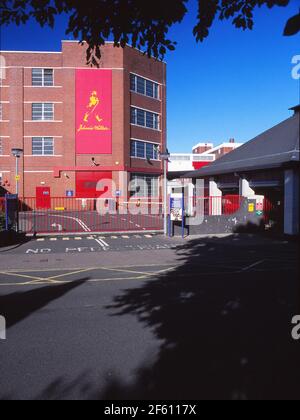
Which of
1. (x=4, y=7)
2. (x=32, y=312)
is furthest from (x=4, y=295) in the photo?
(x=4, y=7)

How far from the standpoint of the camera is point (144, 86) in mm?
47875

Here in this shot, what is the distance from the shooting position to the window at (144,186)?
151 ft

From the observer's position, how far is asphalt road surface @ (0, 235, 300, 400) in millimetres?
4826

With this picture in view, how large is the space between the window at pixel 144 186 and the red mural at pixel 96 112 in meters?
4.74

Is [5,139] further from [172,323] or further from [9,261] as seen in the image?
[172,323]

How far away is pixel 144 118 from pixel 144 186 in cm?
857

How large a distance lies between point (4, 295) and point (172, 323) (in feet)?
14.7

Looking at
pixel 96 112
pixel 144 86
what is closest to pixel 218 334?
pixel 96 112

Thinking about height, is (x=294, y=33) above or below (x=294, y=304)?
Result: above

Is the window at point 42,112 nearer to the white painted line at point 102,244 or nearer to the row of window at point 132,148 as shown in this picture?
the row of window at point 132,148

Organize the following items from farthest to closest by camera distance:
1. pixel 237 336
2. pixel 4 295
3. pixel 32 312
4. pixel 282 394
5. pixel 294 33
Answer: pixel 4 295 → pixel 32 312 → pixel 237 336 → pixel 282 394 → pixel 294 33

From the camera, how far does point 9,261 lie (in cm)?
1426

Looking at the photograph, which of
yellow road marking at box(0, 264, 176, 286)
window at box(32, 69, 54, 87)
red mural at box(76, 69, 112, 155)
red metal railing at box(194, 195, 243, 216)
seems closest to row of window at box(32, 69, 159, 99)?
window at box(32, 69, 54, 87)

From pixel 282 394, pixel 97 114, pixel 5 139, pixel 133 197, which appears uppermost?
pixel 97 114
